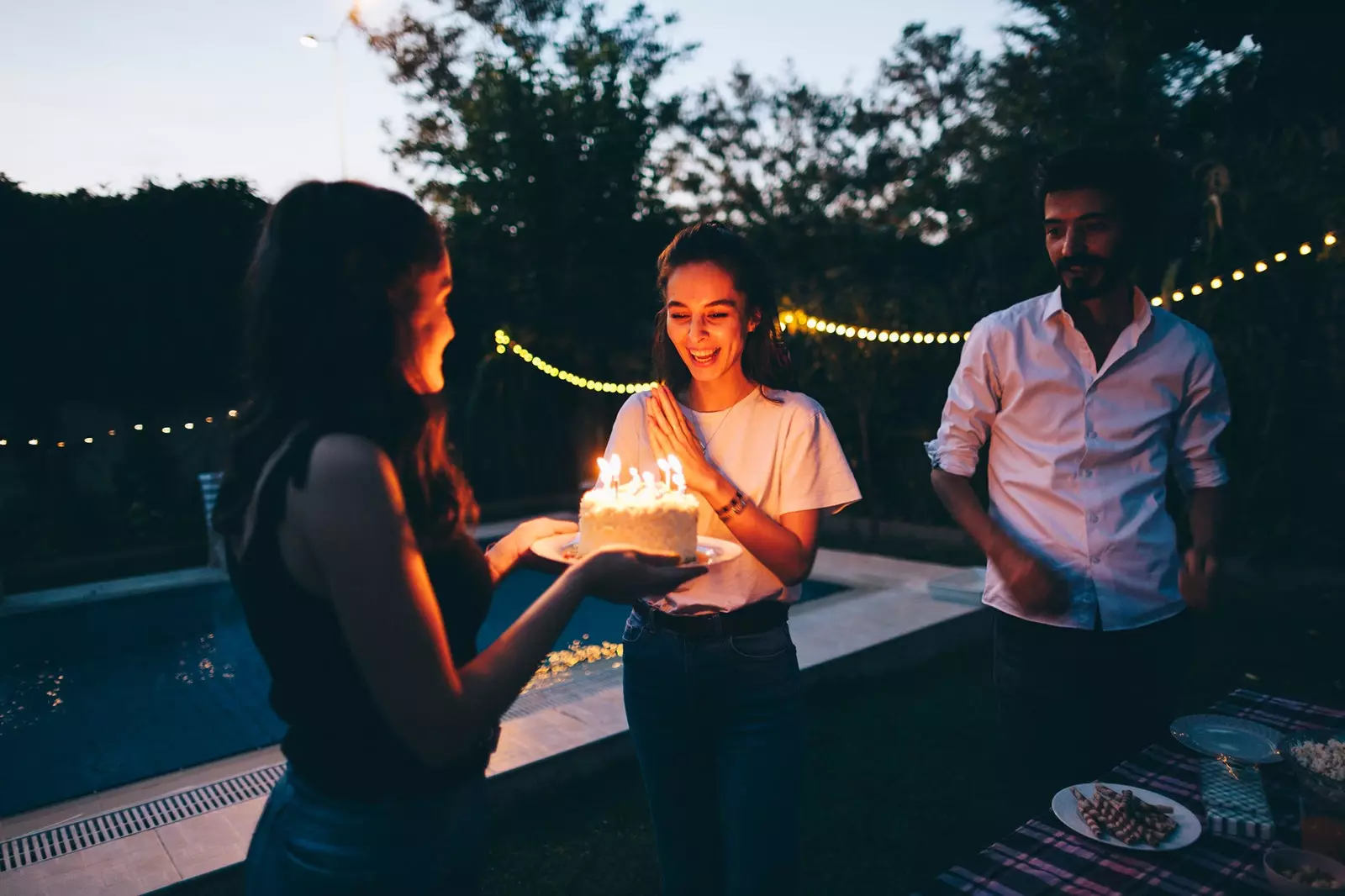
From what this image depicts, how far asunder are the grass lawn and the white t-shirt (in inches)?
41.7

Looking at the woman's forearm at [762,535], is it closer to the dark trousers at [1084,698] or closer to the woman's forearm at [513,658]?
the woman's forearm at [513,658]

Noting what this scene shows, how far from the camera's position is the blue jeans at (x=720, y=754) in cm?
195

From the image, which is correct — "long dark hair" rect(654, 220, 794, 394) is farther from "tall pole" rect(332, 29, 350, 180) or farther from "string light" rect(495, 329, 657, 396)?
"tall pole" rect(332, 29, 350, 180)

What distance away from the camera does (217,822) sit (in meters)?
3.43

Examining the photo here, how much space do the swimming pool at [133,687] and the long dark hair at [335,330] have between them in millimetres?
2957

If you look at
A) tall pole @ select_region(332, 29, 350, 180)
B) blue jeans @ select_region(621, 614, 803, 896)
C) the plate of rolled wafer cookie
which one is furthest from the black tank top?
tall pole @ select_region(332, 29, 350, 180)

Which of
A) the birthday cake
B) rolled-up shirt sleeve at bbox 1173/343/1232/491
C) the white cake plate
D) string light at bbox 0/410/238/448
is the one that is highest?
rolled-up shirt sleeve at bbox 1173/343/1232/491

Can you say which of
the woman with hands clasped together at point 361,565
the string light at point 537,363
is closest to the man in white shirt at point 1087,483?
the woman with hands clasped together at point 361,565

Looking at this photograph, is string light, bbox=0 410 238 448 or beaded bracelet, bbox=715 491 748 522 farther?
string light, bbox=0 410 238 448

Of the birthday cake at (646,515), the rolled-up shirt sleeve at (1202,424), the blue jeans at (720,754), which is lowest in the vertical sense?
the blue jeans at (720,754)

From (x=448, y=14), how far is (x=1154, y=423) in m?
17.7

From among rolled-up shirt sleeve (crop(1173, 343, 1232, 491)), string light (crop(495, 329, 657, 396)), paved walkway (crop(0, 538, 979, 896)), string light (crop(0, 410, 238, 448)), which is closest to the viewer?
rolled-up shirt sleeve (crop(1173, 343, 1232, 491))

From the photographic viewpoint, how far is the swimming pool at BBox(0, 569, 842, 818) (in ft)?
16.8

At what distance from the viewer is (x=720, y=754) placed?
203 cm
